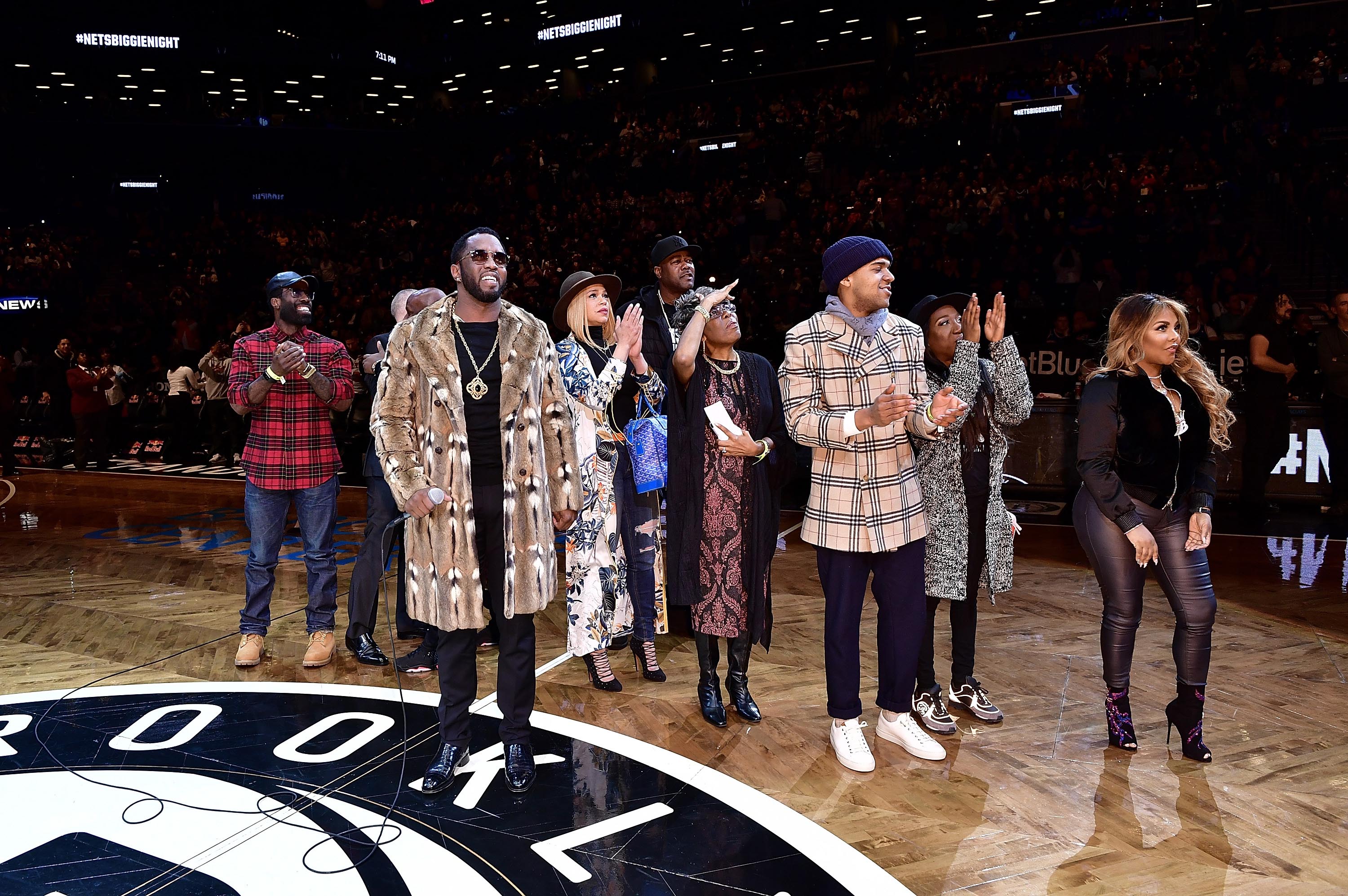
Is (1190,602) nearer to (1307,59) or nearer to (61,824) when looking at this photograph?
(61,824)

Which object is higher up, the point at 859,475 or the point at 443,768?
the point at 859,475

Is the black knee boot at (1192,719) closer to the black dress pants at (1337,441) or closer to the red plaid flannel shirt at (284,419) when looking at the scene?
the red plaid flannel shirt at (284,419)

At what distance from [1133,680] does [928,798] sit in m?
1.47

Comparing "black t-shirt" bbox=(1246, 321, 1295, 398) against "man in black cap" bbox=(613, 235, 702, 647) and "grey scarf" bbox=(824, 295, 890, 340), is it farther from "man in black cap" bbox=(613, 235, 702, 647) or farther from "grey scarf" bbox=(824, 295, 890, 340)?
"grey scarf" bbox=(824, 295, 890, 340)

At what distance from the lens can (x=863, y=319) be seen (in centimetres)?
312

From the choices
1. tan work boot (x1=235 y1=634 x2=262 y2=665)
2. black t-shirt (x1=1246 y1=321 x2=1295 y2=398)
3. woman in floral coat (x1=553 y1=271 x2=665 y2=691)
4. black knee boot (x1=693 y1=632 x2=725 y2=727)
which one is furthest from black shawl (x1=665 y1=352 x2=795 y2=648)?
black t-shirt (x1=1246 y1=321 x2=1295 y2=398)

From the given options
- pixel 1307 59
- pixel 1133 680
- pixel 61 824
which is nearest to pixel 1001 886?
pixel 1133 680

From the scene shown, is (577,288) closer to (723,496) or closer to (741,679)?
(723,496)

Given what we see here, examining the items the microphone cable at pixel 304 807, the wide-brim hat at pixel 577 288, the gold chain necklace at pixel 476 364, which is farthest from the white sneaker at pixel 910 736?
the wide-brim hat at pixel 577 288

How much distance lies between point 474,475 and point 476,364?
1.09 ft

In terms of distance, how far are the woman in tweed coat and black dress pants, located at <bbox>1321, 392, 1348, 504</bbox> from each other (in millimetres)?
5179

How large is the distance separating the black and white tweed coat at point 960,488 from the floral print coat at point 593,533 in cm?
115

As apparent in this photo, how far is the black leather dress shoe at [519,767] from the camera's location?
2980 millimetres

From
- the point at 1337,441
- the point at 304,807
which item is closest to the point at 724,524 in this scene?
the point at 304,807
